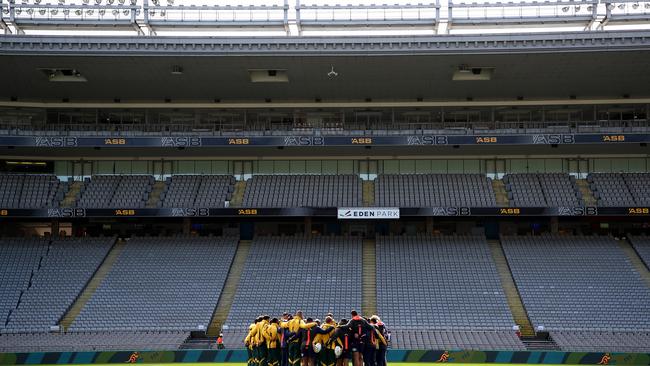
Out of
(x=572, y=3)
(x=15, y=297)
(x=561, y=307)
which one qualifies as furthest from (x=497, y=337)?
(x=15, y=297)

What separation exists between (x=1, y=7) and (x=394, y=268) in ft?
88.0

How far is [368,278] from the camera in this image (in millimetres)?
37969

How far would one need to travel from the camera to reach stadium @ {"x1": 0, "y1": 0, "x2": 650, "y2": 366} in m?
34.9

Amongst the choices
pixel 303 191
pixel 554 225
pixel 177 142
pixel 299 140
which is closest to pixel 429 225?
pixel 554 225

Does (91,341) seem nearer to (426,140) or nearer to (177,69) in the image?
(177,69)

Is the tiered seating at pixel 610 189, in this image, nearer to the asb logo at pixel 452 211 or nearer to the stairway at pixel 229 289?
the asb logo at pixel 452 211

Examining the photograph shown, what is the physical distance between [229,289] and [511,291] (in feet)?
51.8

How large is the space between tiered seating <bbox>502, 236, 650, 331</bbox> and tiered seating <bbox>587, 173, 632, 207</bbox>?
252 cm

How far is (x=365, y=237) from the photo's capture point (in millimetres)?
42750

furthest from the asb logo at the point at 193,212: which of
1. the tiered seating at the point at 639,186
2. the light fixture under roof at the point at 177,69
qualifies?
the tiered seating at the point at 639,186

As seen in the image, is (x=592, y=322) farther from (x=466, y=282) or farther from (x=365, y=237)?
(x=365, y=237)

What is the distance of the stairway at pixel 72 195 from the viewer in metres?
43.3

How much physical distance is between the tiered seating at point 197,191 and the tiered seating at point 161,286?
2368 millimetres

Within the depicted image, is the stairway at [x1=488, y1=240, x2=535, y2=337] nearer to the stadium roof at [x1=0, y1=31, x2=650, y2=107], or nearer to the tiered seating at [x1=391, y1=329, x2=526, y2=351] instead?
the tiered seating at [x1=391, y1=329, x2=526, y2=351]
